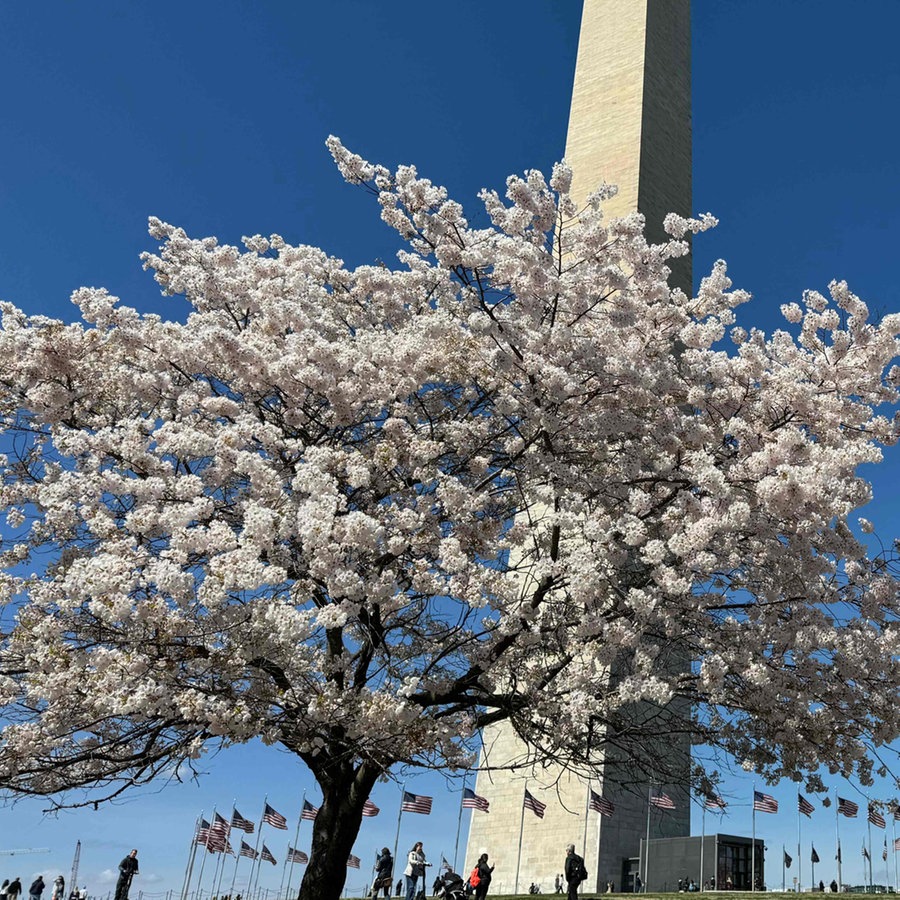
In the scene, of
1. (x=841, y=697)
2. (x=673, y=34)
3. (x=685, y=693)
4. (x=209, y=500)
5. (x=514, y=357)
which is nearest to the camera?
(x=209, y=500)

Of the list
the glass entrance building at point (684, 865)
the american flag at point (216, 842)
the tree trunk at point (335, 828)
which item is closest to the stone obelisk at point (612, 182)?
the glass entrance building at point (684, 865)

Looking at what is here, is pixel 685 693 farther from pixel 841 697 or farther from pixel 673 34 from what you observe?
pixel 673 34

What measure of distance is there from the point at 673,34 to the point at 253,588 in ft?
107

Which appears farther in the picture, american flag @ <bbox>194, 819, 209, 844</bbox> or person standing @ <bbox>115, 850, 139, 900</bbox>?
american flag @ <bbox>194, 819, 209, 844</bbox>

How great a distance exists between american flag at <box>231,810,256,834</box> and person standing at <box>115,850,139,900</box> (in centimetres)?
1073

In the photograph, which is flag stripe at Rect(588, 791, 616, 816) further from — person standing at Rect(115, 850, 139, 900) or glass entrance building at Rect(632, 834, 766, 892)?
person standing at Rect(115, 850, 139, 900)

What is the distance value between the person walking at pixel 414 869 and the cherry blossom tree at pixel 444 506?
6.13 meters

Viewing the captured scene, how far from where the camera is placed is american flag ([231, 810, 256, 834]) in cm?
3144

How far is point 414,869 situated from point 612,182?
21245 millimetres

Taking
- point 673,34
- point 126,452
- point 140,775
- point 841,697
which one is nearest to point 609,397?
point 841,697

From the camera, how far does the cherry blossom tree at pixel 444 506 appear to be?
9.38m

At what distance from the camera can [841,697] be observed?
37.4 ft

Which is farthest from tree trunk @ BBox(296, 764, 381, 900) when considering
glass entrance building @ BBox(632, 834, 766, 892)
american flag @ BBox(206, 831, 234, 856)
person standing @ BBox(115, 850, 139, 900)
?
american flag @ BBox(206, 831, 234, 856)

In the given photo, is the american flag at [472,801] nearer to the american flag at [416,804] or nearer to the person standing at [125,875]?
the american flag at [416,804]
